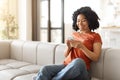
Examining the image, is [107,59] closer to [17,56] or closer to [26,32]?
[17,56]

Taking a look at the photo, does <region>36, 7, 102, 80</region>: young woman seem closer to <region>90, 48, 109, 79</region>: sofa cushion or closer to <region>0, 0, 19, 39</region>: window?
<region>90, 48, 109, 79</region>: sofa cushion

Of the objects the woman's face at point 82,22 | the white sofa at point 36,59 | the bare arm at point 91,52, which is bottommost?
the white sofa at point 36,59

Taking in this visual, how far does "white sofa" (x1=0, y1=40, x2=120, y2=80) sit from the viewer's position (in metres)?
2.06

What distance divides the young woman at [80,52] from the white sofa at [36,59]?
0.13 m

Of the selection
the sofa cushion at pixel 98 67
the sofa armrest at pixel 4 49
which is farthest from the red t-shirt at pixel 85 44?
the sofa armrest at pixel 4 49

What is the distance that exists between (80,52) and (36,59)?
1.09 metres

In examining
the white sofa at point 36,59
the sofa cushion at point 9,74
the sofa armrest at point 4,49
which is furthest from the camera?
the sofa armrest at point 4,49

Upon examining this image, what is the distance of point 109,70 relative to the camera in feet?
6.79

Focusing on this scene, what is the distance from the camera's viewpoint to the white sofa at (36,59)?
2.06 m

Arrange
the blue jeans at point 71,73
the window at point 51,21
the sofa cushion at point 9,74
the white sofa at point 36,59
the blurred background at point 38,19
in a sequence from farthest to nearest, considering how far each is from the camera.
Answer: the window at point 51,21 < the blurred background at point 38,19 < the sofa cushion at point 9,74 < the white sofa at point 36,59 < the blue jeans at point 71,73

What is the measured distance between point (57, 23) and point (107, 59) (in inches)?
114

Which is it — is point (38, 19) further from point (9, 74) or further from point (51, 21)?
point (9, 74)

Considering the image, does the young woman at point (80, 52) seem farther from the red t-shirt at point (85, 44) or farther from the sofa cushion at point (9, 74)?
the sofa cushion at point (9, 74)

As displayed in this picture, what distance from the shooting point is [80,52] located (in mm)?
2068
